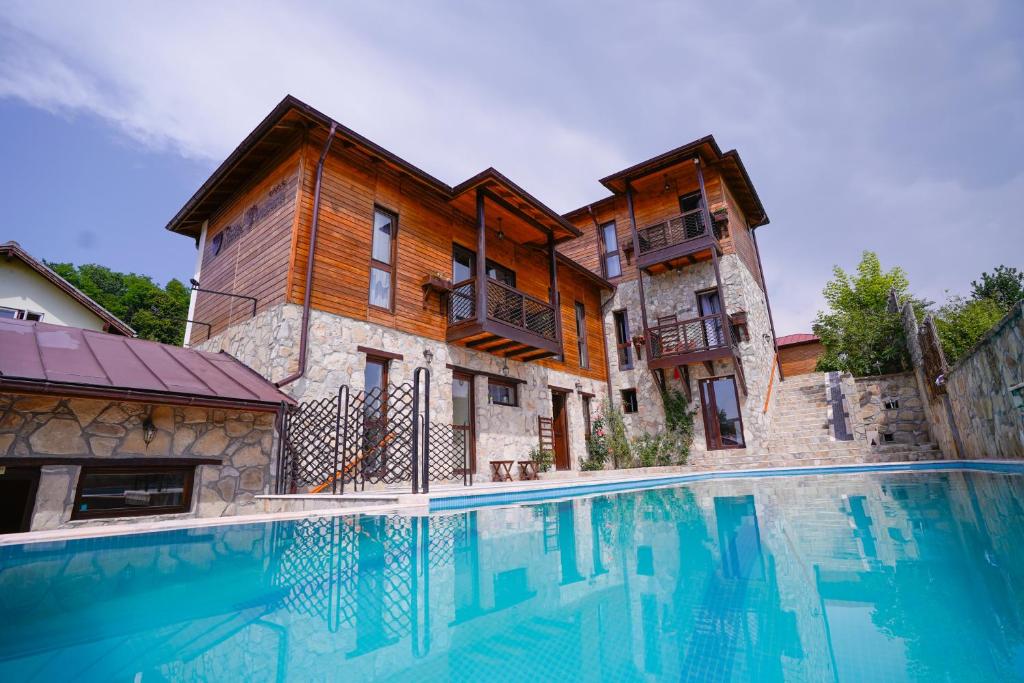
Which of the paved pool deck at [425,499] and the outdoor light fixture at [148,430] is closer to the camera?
the paved pool deck at [425,499]

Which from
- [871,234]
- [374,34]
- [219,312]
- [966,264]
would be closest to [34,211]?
[219,312]

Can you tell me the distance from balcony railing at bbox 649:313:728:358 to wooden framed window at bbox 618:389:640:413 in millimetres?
1616

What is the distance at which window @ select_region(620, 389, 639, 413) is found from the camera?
1478 centimetres

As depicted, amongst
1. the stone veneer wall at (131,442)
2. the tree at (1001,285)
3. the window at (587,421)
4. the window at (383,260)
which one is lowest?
the stone veneer wall at (131,442)

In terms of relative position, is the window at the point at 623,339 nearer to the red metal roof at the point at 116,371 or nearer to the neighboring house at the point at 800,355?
the red metal roof at the point at 116,371

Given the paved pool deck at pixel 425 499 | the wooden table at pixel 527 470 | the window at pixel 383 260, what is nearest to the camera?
the paved pool deck at pixel 425 499

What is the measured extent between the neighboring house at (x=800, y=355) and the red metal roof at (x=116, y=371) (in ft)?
77.4

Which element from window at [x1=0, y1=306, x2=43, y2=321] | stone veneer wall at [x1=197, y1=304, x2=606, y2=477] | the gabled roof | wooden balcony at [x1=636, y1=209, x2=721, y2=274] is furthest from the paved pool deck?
window at [x1=0, y1=306, x2=43, y2=321]

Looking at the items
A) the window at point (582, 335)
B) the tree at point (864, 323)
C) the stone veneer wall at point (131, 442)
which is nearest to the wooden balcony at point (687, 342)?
the window at point (582, 335)

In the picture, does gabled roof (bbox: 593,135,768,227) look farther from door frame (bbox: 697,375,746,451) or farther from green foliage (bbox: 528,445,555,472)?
green foliage (bbox: 528,445,555,472)

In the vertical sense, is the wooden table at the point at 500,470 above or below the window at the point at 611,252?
below

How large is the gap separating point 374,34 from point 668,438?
11.9m

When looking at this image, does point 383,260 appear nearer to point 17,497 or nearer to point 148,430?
point 148,430

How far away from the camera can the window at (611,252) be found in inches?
632
